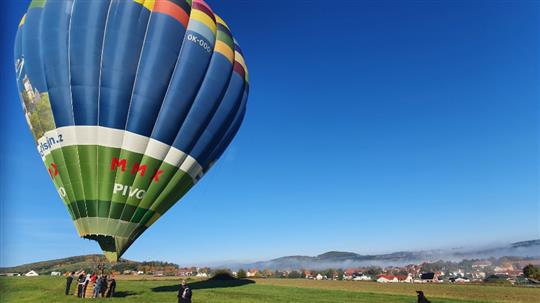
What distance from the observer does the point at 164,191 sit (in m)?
19.0

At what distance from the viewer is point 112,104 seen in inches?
691

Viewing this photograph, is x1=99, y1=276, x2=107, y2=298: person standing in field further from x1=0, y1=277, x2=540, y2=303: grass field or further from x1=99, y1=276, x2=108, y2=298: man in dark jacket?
x1=0, y1=277, x2=540, y2=303: grass field

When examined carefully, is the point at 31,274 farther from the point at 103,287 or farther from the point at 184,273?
the point at 103,287

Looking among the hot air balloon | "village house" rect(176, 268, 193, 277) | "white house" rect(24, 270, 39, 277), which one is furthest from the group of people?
"village house" rect(176, 268, 193, 277)

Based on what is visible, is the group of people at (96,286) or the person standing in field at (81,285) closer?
the group of people at (96,286)

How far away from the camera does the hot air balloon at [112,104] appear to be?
17375 millimetres

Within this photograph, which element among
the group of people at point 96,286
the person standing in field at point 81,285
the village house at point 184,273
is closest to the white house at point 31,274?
the village house at point 184,273

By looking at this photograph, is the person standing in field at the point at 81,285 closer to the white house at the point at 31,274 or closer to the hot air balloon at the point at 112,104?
the hot air balloon at the point at 112,104

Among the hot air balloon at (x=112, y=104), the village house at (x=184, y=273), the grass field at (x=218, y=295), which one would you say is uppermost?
the hot air balloon at (x=112, y=104)

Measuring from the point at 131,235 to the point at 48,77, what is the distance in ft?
26.2

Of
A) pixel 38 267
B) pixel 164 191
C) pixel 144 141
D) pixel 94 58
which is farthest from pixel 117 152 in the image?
pixel 38 267

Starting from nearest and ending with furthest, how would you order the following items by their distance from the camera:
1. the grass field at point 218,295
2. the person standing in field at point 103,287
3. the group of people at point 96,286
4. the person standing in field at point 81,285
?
the group of people at point 96,286
the person standing in field at point 103,287
the person standing in field at point 81,285
the grass field at point 218,295

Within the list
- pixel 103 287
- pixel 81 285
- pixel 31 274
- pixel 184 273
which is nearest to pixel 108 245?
pixel 103 287

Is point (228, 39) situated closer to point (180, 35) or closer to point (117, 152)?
point (180, 35)
